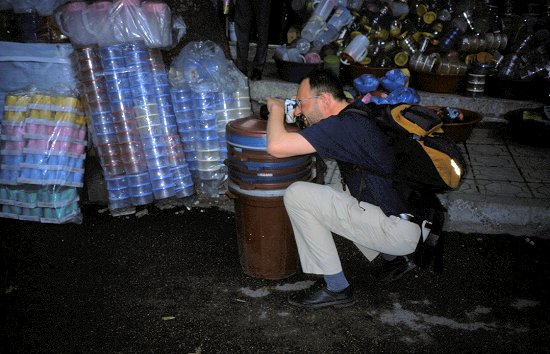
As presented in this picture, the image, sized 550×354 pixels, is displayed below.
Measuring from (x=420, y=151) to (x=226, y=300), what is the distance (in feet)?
6.15

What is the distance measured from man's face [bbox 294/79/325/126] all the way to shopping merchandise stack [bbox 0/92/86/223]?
9.08 ft

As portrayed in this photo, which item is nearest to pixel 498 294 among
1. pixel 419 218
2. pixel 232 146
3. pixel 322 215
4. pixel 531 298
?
pixel 531 298

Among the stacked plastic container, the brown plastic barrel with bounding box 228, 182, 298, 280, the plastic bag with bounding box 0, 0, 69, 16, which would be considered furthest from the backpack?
the plastic bag with bounding box 0, 0, 69, 16

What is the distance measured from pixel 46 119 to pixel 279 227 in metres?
2.86

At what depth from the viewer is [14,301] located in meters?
3.45

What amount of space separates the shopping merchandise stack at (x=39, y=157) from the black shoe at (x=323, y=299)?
9.11ft

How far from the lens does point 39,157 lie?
15.0 ft

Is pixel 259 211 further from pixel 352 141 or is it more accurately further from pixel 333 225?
pixel 352 141

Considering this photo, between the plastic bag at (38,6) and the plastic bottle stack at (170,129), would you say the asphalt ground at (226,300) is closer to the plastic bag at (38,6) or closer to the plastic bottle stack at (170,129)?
the plastic bottle stack at (170,129)

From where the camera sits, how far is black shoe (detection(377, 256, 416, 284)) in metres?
3.57

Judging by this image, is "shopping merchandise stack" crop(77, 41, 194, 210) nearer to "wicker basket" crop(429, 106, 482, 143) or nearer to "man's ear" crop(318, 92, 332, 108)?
"man's ear" crop(318, 92, 332, 108)

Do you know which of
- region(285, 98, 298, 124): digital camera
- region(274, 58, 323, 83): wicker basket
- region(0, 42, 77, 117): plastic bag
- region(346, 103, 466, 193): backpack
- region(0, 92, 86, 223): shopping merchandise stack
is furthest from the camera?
region(274, 58, 323, 83): wicker basket

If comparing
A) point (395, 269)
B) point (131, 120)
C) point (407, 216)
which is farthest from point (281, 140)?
point (131, 120)

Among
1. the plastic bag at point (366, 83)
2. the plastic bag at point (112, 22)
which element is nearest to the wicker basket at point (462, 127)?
the plastic bag at point (366, 83)
